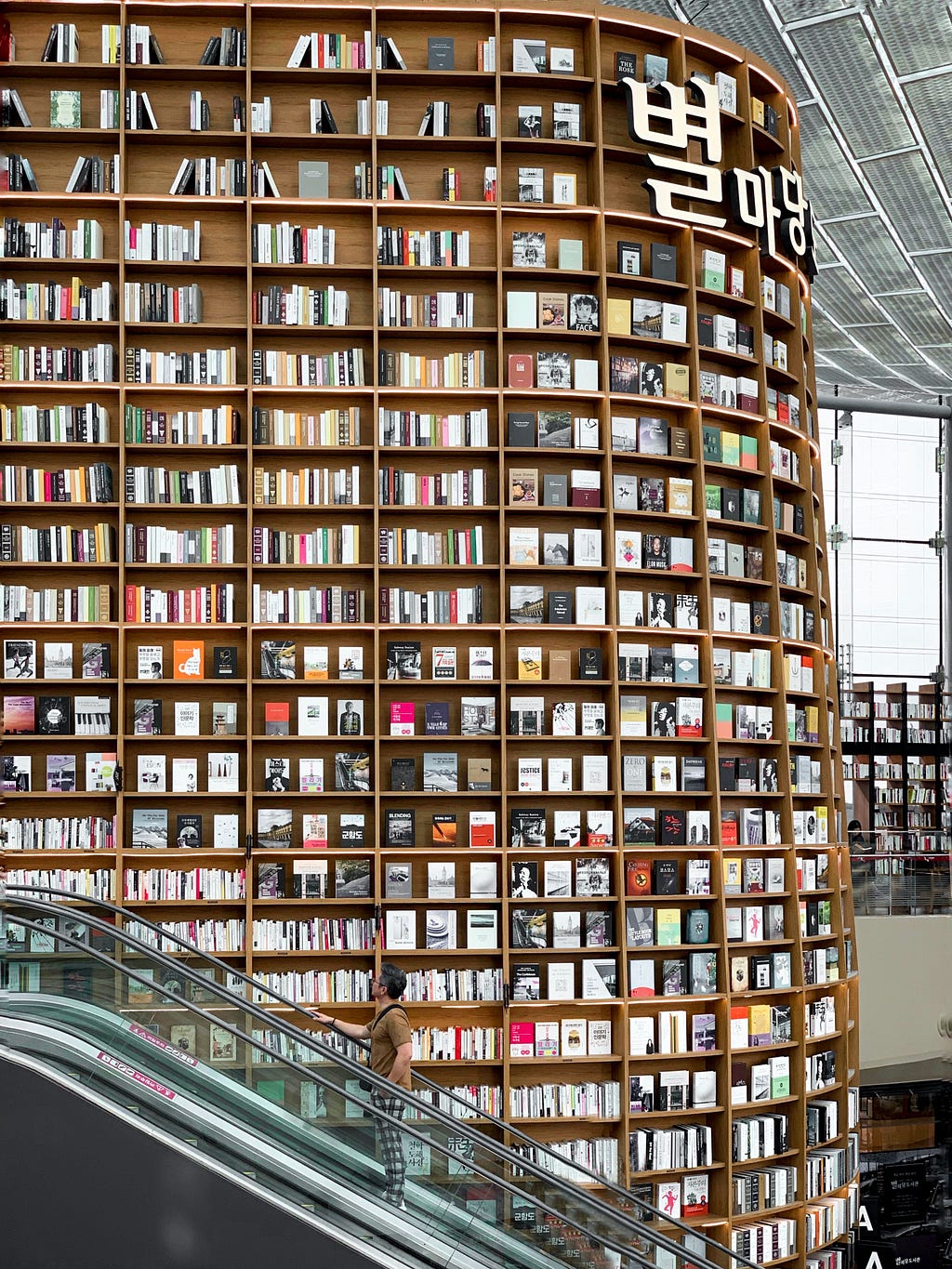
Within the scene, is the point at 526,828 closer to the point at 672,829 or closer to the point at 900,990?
the point at 672,829

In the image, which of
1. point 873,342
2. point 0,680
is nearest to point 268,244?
point 0,680

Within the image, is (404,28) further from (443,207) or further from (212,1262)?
(212,1262)

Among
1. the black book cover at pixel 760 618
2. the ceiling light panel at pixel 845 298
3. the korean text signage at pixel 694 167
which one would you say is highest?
the ceiling light panel at pixel 845 298

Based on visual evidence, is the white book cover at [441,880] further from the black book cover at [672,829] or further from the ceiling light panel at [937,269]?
the ceiling light panel at [937,269]

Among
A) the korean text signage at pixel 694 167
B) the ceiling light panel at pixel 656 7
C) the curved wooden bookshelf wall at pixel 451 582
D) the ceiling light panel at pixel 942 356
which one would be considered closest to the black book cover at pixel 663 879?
the curved wooden bookshelf wall at pixel 451 582

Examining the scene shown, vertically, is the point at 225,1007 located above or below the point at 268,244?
below

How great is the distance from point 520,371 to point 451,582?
1.05 m

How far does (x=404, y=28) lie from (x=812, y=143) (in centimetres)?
488

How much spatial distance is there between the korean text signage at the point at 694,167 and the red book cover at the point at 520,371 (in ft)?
3.40

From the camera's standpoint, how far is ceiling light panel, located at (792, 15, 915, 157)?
878 cm

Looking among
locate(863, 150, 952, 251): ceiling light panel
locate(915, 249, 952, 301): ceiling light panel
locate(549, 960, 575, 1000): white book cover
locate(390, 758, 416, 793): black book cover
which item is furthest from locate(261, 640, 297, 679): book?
locate(915, 249, 952, 301): ceiling light panel

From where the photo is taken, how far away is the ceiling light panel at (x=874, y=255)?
1194cm

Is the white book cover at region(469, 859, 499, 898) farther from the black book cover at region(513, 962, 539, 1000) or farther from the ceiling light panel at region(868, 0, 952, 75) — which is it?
the ceiling light panel at region(868, 0, 952, 75)

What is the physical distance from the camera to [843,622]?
18.9 meters
